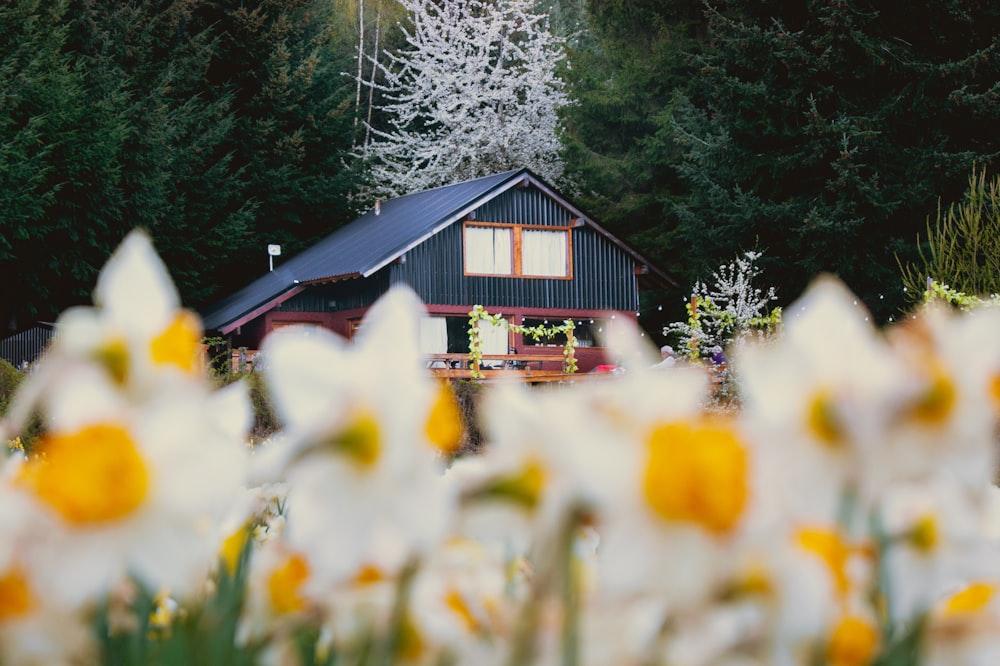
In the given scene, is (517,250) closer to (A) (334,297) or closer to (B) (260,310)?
(A) (334,297)

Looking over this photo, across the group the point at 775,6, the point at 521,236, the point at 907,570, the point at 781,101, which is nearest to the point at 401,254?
the point at 521,236

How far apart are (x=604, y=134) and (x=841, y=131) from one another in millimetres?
8387

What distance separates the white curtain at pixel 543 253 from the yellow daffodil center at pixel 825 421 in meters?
23.6

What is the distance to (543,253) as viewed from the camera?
2430 centimetres

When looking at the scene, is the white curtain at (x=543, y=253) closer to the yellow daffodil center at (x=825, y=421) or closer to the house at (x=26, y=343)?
the house at (x=26, y=343)

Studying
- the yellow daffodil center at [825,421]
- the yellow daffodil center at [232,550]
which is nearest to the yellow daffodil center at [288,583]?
the yellow daffodil center at [232,550]

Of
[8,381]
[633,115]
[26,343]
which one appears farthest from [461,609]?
[633,115]

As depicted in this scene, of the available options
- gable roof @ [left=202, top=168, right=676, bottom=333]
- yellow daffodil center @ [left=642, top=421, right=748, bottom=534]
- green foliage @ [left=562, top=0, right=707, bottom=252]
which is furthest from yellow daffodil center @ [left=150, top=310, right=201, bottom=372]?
green foliage @ [left=562, top=0, right=707, bottom=252]

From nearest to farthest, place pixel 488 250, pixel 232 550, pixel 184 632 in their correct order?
pixel 184 632 < pixel 232 550 < pixel 488 250

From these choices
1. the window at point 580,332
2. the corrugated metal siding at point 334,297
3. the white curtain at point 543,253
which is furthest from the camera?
the window at point 580,332

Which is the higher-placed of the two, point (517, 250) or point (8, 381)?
point (517, 250)

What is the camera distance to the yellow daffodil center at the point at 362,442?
553mm

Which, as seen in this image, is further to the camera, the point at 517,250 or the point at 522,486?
the point at 517,250

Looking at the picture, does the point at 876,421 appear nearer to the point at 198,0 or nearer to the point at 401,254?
the point at 401,254
